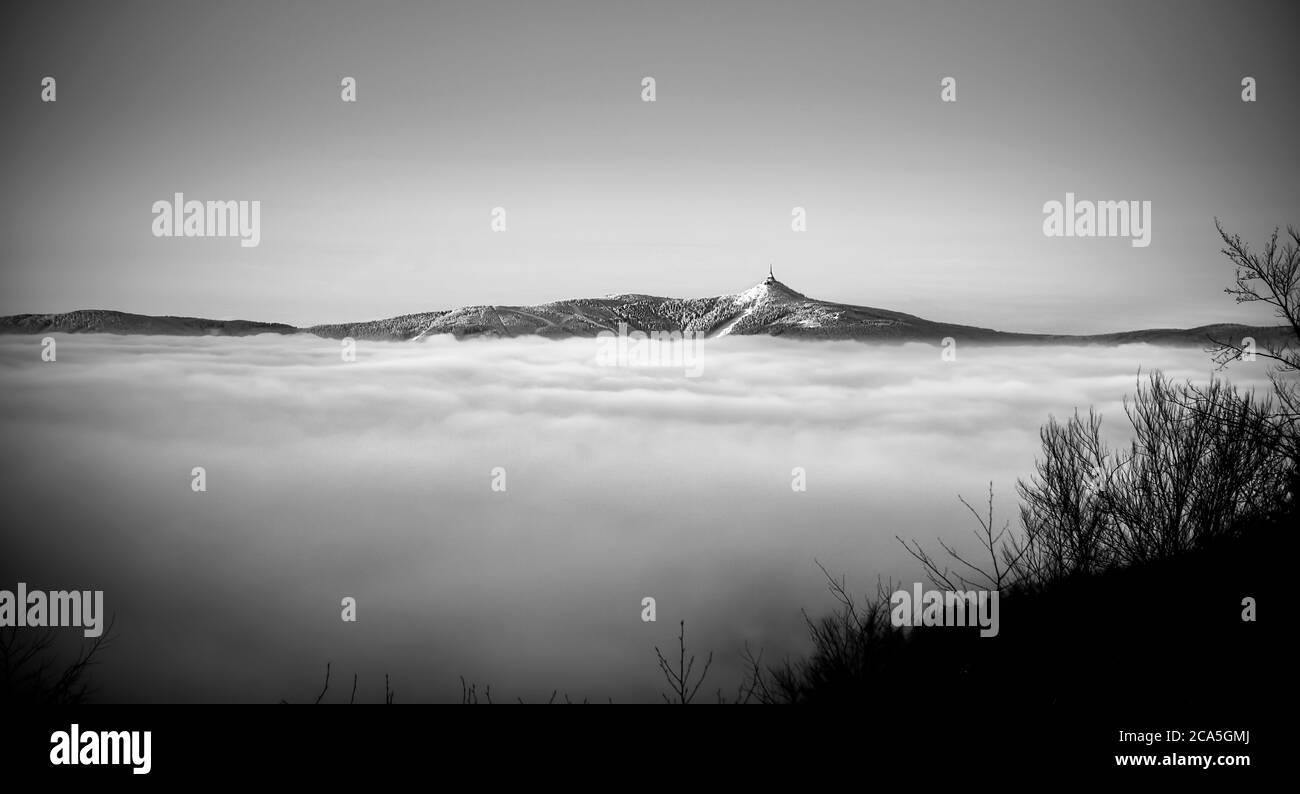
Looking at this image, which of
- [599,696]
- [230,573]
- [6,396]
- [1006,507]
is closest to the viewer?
[599,696]

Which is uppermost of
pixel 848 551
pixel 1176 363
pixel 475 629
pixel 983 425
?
pixel 1176 363

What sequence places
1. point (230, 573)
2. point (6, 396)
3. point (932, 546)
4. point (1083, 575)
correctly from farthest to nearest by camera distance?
1. point (6, 396)
2. point (230, 573)
3. point (932, 546)
4. point (1083, 575)

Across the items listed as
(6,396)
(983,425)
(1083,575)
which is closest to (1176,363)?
(983,425)

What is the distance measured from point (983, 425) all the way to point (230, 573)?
148m

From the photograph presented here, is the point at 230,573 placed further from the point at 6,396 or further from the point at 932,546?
the point at 932,546

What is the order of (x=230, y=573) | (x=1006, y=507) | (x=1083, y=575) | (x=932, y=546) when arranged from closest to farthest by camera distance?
(x=1083, y=575) → (x=932, y=546) → (x=1006, y=507) → (x=230, y=573)

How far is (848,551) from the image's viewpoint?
124 meters

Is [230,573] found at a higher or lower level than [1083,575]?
lower
